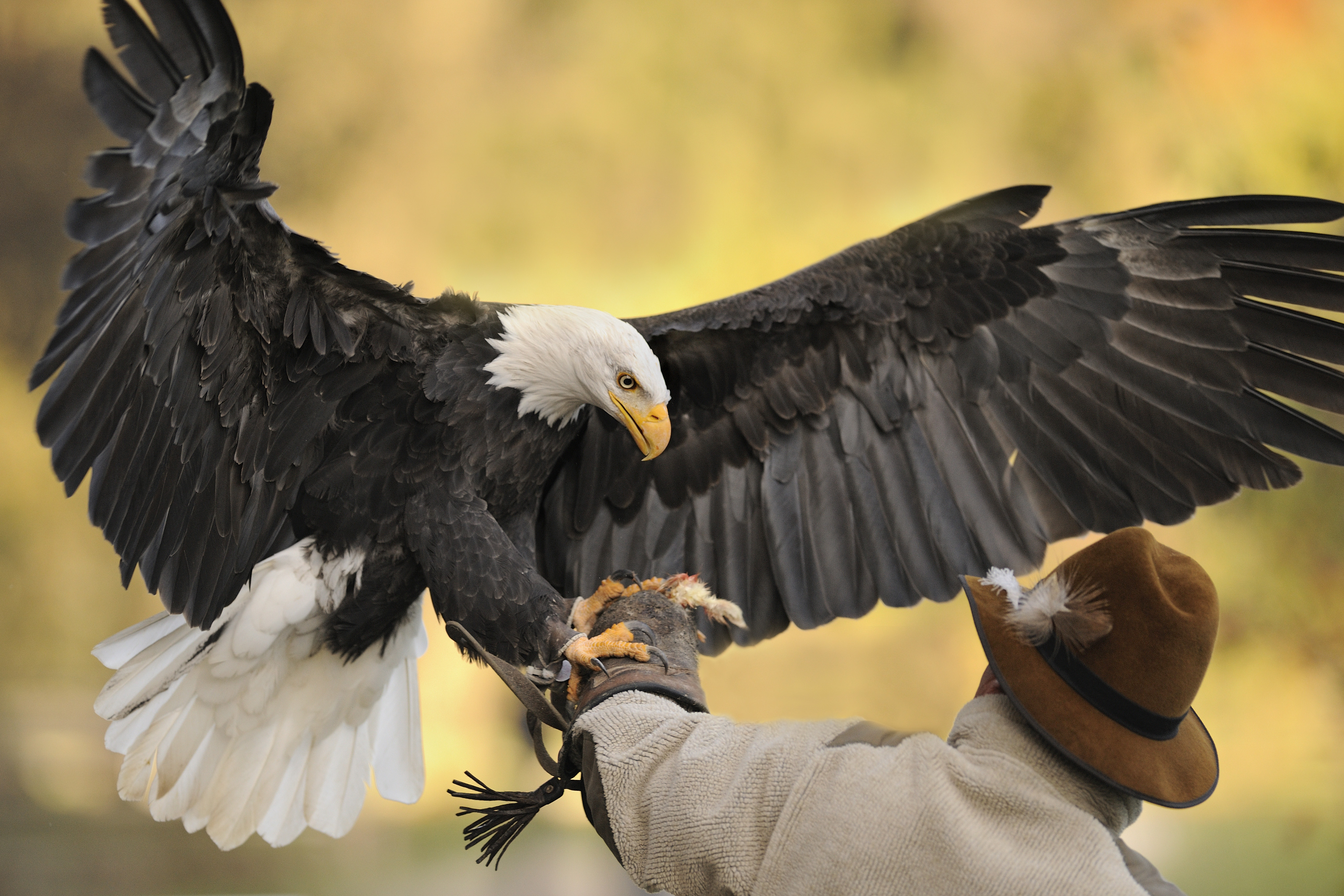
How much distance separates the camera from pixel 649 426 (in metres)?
1.57

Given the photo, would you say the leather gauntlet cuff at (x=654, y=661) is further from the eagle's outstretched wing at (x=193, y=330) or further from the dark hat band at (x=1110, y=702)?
the eagle's outstretched wing at (x=193, y=330)

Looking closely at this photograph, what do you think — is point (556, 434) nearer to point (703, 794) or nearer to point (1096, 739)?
point (703, 794)

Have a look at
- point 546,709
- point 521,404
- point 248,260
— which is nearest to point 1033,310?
point 521,404

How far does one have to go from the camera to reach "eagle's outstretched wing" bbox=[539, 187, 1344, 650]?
1.66 metres

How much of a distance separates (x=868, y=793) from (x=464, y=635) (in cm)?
79

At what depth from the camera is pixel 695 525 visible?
6.38 feet

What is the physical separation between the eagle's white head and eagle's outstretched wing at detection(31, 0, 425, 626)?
183mm

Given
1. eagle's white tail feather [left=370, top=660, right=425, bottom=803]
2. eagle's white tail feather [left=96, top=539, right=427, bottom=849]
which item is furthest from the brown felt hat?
eagle's white tail feather [left=370, top=660, right=425, bottom=803]

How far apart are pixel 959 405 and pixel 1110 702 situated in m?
1.13

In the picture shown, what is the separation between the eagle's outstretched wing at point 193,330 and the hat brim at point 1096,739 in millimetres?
1142

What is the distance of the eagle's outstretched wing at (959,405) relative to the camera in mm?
1661

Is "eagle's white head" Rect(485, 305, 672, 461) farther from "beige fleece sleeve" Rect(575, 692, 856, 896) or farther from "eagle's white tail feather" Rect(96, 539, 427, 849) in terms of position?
"beige fleece sleeve" Rect(575, 692, 856, 896)

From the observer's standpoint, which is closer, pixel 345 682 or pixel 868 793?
pixel 868 793

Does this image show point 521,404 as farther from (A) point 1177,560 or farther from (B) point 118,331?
(A) point 1177,560
